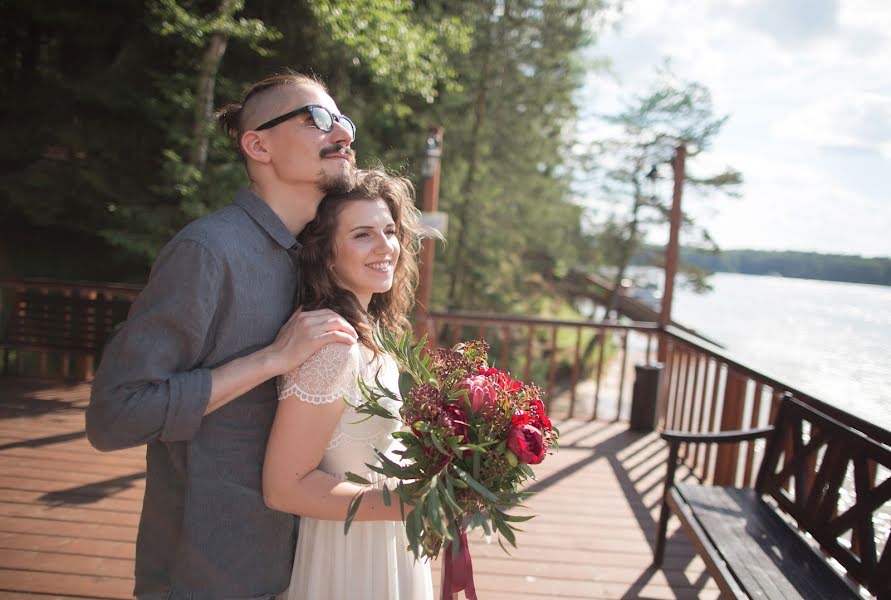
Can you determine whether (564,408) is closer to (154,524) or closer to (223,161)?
(223,161)

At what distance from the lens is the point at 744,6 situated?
6.43 metres

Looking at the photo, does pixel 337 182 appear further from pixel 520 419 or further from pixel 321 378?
pixel 520 419

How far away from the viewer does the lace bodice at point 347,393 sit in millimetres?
1113

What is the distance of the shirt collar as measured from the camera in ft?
4.04

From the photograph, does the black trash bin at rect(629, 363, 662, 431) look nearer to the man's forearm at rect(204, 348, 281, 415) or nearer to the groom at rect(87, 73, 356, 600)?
the groom at rect(87, 73, 356, 600)

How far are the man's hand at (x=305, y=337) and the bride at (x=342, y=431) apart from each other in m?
0.03

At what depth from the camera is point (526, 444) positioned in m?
1.05

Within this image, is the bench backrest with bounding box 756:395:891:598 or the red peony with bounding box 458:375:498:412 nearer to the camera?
the red peony with bounding box 458:375:498:412

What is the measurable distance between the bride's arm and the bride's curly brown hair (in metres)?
0.24

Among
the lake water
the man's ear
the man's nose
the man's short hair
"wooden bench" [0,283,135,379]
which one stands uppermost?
the man's short hair

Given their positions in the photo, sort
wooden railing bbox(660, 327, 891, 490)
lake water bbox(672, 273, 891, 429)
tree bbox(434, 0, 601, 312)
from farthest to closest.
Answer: tree bbox(434, 0, 601, 312) → lake water bbox(672, 273, 891, 429) → wooden railing bbox(660, 327, 891, 490)

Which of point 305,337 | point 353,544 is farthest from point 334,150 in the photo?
point 353,544

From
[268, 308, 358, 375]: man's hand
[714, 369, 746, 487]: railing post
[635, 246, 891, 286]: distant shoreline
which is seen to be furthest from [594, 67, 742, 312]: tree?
[268, 308, 358, 375]: man's hand

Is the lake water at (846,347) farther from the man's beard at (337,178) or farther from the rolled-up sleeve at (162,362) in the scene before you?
the rolled-up sleeve at (162,362)
